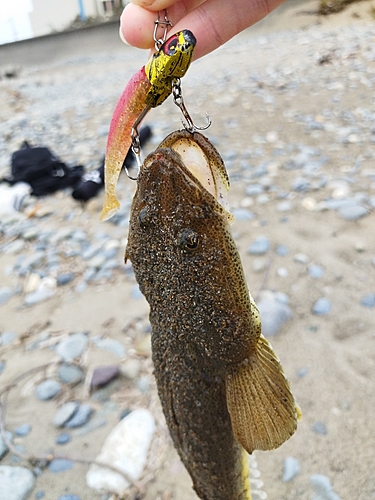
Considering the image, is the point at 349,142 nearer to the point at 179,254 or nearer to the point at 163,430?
the point at 163,430

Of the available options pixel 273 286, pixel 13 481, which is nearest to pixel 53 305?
pixel 13 481

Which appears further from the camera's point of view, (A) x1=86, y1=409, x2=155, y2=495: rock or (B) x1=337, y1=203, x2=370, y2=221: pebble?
(B) x1=337, y1=203, x2=370, y2=221: pebble

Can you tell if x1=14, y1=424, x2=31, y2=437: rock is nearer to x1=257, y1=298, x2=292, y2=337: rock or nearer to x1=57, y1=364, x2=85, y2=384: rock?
x1=57, y1=364, x2=85, y2=384: rock

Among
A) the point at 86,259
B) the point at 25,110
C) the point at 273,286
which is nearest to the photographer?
the point at 273,286

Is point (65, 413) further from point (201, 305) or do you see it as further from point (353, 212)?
point (353, 212)

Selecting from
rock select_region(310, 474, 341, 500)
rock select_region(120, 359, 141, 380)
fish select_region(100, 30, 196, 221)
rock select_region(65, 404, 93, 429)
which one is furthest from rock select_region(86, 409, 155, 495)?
fish select_region(100, 30, 196, 221)

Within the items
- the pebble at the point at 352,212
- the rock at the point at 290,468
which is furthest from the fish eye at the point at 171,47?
the pebble at the point at 352,212
